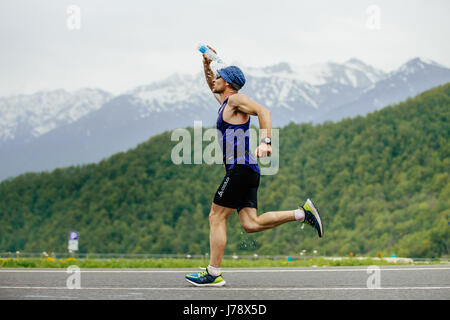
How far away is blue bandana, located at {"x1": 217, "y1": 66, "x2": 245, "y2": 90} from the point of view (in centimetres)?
711

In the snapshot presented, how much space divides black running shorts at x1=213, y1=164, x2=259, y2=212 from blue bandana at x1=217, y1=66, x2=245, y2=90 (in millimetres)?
912

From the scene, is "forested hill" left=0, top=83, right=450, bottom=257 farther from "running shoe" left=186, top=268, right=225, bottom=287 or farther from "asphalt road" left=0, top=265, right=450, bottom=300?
"running shoe" left=186, top=268, right=225, bottom=287

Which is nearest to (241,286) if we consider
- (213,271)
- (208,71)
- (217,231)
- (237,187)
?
(213,271)

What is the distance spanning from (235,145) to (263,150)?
0.62 m

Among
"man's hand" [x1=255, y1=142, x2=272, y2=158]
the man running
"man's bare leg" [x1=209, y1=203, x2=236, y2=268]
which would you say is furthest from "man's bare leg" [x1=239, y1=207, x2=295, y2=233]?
"man's hand" [x1=255, y1=142, x2=272, y2=158]

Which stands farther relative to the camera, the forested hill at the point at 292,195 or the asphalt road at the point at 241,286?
the forested hill at the point at 292,195

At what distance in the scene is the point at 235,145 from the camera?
22.3 ft

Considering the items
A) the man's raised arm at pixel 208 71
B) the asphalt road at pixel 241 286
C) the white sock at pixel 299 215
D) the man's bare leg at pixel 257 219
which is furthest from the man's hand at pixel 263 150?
the man's raised arm at pixel 208 71

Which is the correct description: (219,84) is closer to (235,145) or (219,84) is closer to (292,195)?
(235,145)

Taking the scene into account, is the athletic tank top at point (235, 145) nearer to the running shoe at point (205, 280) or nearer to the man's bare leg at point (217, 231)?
the man's bare leg at point (217, 231)

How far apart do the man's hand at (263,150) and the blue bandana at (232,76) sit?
3.36ft

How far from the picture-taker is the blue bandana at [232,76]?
711 cm
